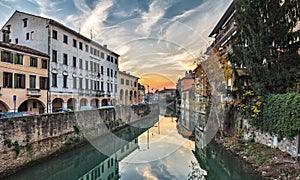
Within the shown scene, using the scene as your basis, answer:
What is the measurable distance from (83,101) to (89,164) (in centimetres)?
1556

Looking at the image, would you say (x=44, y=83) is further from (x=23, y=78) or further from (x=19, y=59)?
(x=19, y=59)

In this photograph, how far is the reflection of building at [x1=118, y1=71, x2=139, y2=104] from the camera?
129 feet

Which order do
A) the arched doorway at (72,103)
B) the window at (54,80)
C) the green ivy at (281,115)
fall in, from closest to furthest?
the green ivy at (281,115), the window at (54,80), the arched doorway at (72,103)

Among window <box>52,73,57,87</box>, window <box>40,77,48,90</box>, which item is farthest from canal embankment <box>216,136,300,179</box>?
window <box>52,73,57,87</box>

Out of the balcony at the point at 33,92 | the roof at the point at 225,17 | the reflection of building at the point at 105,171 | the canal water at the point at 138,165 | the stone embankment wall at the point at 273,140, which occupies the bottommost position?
the reflection of building at the point at 105,171

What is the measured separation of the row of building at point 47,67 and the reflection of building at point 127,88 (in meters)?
7.34

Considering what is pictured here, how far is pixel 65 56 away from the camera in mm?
23828

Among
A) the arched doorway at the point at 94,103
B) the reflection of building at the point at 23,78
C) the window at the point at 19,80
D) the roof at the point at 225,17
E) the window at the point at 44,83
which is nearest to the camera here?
the reflection of building at the point at 23,78

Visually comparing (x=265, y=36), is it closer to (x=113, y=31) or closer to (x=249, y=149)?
(x=249, y=149)

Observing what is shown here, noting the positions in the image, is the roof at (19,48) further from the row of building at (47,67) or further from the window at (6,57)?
the window at (6,57)

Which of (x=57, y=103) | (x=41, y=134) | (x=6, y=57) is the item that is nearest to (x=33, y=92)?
(x=6, y=57)

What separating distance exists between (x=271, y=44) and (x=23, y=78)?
17304 millimetres

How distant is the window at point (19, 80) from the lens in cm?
1770

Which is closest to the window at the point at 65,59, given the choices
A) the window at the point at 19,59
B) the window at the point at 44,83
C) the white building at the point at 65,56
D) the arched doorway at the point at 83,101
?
the white building at the point at 65,56
